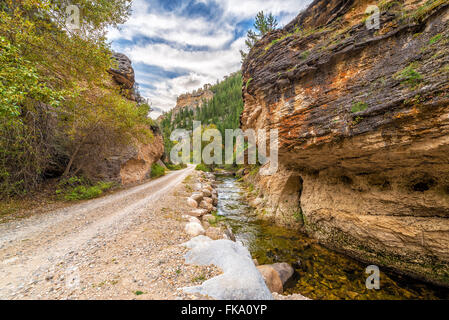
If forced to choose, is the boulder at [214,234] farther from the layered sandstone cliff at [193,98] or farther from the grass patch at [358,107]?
the layered sandstone cliff at [193,98]

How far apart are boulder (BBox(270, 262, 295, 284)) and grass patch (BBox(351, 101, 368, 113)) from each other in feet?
15.4

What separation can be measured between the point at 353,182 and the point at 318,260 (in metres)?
2.88

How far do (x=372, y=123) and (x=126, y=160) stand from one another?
1393cm

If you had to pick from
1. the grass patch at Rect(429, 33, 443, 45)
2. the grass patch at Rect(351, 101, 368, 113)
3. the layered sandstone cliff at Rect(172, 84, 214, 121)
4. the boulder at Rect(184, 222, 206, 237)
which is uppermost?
the layered sandstone cliff at Rect(172, 84, 214, 121)

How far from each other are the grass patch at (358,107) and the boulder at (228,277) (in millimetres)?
4545

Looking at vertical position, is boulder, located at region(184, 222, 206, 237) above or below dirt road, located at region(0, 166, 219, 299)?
below

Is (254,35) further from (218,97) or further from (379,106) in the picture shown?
(218,97)

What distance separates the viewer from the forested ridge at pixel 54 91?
477cm

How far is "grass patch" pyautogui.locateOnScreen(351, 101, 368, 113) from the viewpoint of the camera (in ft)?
12.6

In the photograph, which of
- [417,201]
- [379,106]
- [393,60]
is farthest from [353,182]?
[393,60]

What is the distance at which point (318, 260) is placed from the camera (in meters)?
4.88

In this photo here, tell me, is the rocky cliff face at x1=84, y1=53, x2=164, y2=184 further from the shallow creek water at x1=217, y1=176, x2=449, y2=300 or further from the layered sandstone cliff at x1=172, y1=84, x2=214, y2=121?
the layered sandstone cliff at x1=172, y1=84, x2=214, y2=121

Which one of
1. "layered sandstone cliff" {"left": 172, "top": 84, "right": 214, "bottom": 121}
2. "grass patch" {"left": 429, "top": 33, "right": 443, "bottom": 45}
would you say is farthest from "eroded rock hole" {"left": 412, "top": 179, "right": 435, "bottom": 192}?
"layered sandstone cliff" {"left": 172, "top": 84, "right": 214, "bottom": 121}

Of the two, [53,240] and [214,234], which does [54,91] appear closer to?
[53,240]
